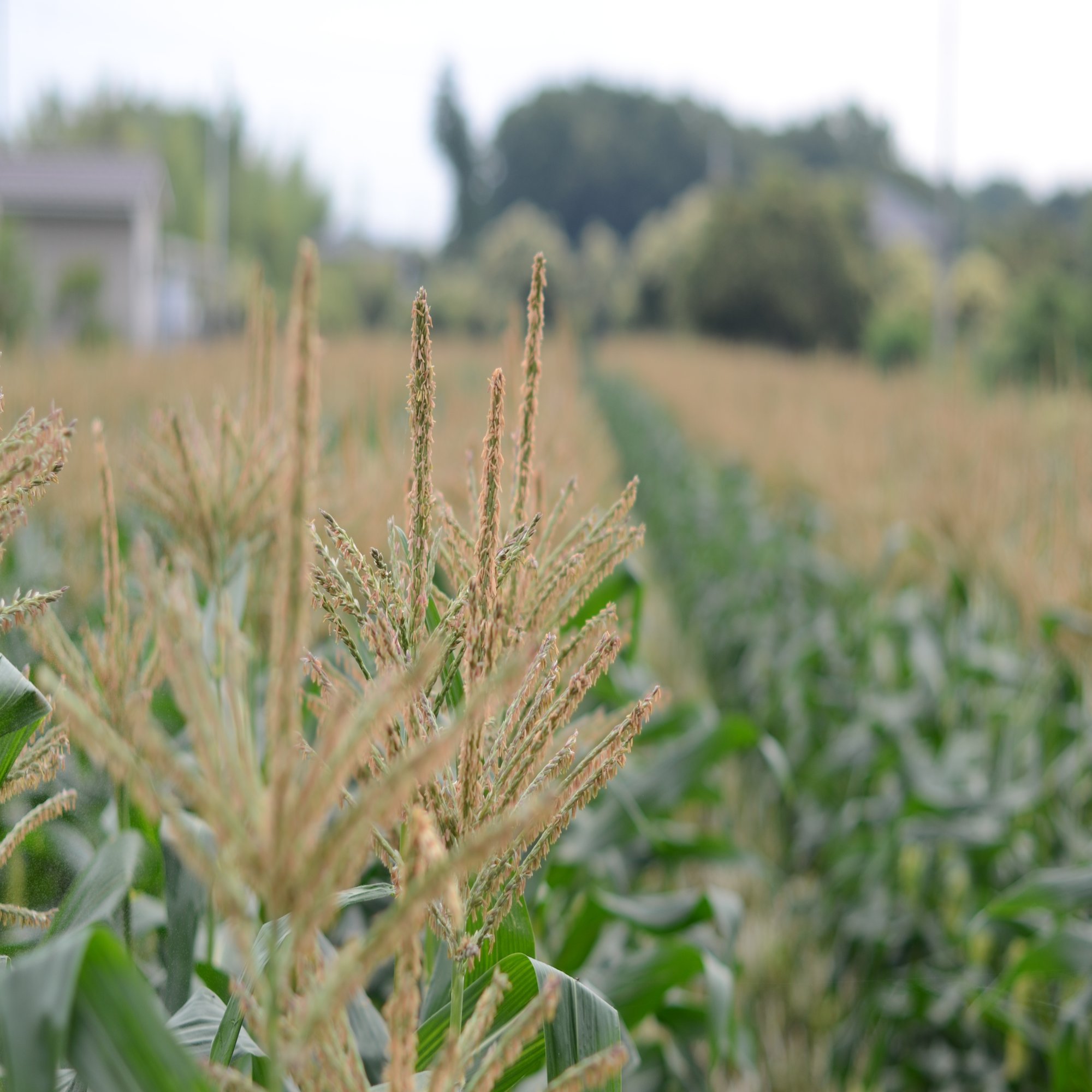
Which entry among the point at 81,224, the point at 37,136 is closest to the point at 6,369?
the point at 81,224

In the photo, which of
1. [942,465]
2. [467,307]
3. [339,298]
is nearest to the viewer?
[942,465]

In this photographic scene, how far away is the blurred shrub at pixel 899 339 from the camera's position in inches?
901

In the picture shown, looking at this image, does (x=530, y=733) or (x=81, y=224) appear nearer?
(x=530, y=733)

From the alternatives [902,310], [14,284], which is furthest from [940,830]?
[902,310]

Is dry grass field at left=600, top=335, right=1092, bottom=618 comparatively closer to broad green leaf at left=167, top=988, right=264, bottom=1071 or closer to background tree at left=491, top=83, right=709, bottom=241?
broad green leaf at left=167, top=988, right=264, bottom=1071

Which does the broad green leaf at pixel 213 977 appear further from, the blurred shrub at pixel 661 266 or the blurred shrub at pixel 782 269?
the blurred shrub at pixel 661 266

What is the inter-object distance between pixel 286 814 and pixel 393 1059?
17 centimetres

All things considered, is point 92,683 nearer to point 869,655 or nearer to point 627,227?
point 869,655

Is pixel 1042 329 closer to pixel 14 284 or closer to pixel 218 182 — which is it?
pixel 14 284

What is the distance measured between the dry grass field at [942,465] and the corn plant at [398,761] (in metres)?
2.53

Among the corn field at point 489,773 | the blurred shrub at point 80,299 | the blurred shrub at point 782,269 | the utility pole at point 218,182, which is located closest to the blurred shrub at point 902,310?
the blurred shrub at point 782,269

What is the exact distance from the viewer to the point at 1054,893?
2.09m

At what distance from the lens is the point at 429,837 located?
1.47 feet

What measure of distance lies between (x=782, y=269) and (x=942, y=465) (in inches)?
926
